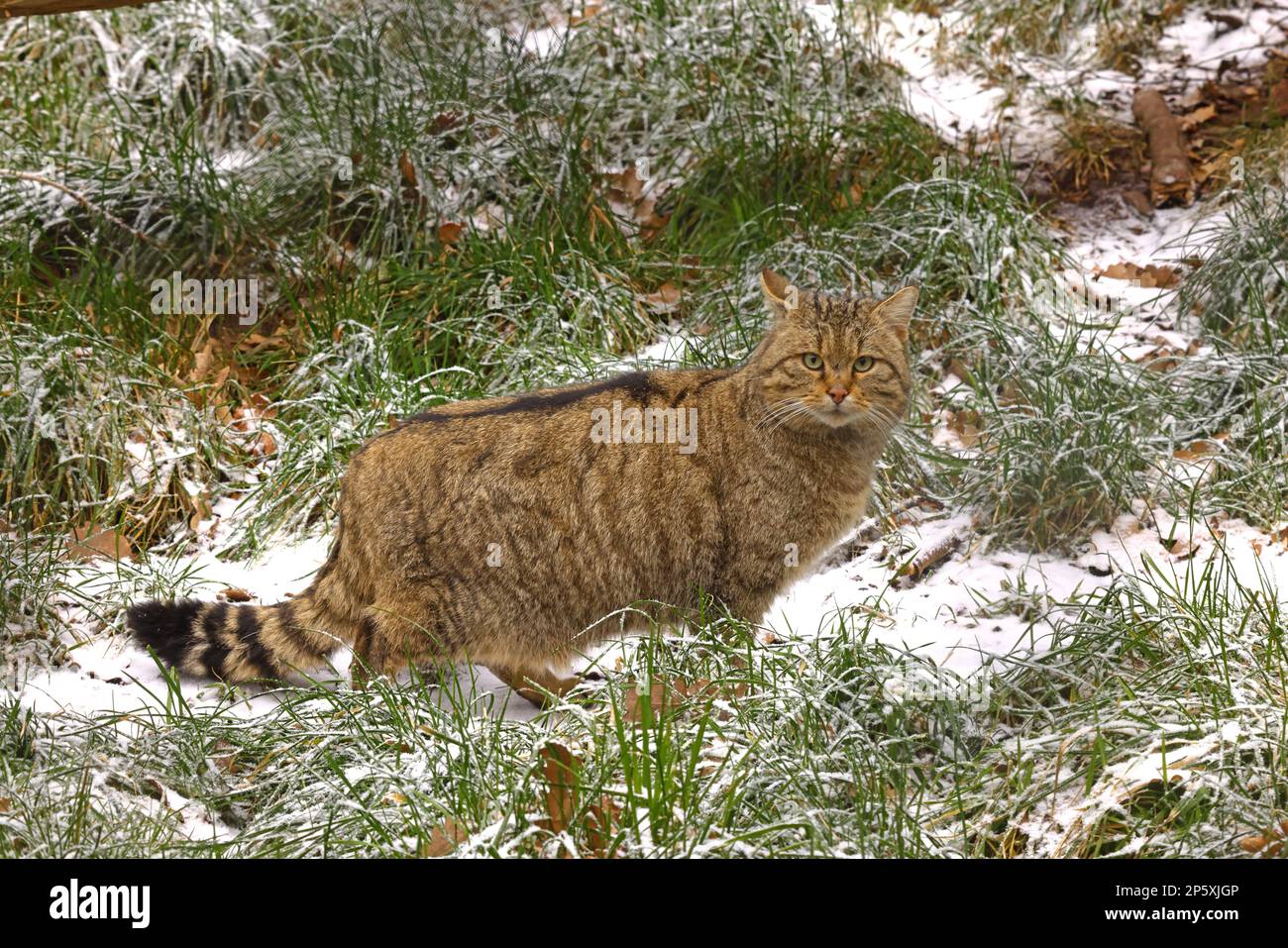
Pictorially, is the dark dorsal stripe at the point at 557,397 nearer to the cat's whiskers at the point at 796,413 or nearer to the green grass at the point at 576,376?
the cat's whiskers at the point at 796,413

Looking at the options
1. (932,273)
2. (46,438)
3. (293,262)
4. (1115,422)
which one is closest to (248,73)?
(293,262)

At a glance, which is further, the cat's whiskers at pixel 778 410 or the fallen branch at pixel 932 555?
the fallen branch at pixel 932 555

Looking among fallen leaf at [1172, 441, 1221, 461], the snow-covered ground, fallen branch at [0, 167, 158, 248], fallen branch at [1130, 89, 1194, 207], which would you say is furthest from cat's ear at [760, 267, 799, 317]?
fallen branch at [0, 167, 158, 248]

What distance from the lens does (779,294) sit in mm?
4551

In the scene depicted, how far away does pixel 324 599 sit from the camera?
4234mm

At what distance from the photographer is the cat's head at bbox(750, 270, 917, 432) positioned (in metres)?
4.32

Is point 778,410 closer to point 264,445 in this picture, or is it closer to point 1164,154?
point 264,445

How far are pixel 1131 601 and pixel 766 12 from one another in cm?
435

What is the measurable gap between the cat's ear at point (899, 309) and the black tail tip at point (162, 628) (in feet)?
8.28

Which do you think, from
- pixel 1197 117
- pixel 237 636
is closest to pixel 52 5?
pixel 237 636

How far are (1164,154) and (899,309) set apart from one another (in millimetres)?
2979

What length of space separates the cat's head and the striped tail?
5.50ft

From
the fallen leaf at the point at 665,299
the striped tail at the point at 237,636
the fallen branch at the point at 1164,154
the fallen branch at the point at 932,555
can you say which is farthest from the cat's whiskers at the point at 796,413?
the fallen branch at the point at 1164,154

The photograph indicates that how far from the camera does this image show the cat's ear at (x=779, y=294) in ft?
→ 14.7
